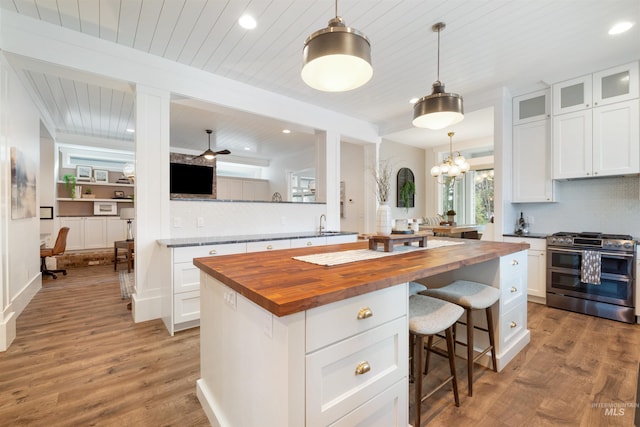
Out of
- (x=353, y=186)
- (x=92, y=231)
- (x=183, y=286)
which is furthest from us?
(x=92, y=231)

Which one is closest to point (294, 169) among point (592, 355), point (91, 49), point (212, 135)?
point (212, 135)

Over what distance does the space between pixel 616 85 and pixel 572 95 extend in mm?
369

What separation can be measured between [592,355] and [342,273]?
2472 millimetres

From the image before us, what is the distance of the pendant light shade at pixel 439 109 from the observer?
205cm

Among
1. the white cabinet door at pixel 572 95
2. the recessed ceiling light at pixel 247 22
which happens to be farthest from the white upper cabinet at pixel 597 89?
the recessed ceiling light at pixel 247 22

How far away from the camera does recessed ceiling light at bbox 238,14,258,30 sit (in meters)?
2.40

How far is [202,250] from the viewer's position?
2752 millimetres

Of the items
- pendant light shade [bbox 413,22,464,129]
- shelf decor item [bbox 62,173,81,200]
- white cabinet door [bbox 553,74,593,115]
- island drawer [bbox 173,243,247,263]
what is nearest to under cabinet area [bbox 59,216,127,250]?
shelf decor item [bbox 62,173,81,200]

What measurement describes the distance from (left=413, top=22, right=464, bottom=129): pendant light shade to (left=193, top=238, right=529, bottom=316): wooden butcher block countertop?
102 cm

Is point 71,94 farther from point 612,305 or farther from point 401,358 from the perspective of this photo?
point 612,305

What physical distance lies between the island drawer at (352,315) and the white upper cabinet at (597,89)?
3.75 m

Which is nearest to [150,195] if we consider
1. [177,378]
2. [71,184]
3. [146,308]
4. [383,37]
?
[146,308]

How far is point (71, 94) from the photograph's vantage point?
3812mm

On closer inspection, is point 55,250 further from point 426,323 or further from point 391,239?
point 426,323
